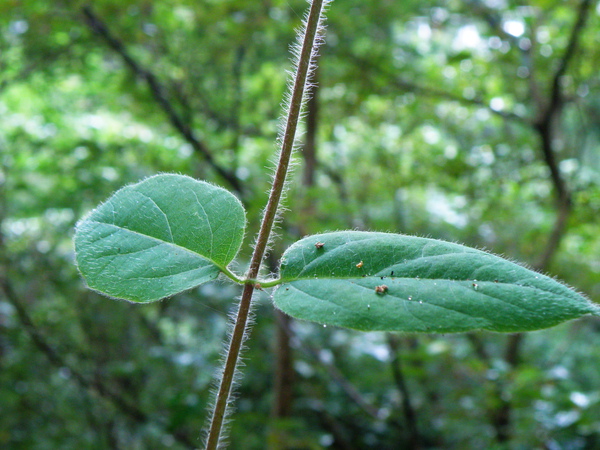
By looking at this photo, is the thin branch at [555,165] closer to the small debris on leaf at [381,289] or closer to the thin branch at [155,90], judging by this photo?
the thin branch at [155,90]

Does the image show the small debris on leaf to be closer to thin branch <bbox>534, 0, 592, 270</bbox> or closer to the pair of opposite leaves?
the pair of opposite leaves

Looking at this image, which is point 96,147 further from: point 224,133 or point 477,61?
point 477,61

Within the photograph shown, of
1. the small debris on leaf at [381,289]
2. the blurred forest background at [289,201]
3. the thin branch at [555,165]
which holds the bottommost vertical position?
the blurred forest background at [289,201]

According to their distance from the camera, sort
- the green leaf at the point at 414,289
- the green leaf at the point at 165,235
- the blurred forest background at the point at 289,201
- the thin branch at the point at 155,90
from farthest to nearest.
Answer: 1. the blurred forest background at the point at 289,201
2. the thin branch at the point at 155,90
3. the green leaf at the point at 165,235
4. the green leaf at the point at 414,289

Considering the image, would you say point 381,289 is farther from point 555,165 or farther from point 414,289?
point 555,165

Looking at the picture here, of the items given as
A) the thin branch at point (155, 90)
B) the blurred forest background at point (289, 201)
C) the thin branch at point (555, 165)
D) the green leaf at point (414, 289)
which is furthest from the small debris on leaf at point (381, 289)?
the thin branch at point (555, 165)

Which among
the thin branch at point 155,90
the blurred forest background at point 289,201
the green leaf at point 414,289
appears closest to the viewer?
the green leaf at point 414,289

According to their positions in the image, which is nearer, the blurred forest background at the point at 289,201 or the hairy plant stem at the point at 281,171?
the hairy plant stem at the point at 281,171

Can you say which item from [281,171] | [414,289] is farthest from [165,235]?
[414,289]
